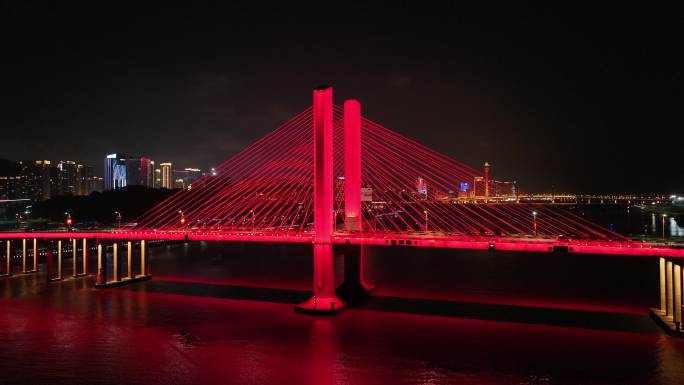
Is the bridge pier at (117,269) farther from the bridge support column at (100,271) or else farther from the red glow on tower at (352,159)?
the red glow on tower at (352,159)

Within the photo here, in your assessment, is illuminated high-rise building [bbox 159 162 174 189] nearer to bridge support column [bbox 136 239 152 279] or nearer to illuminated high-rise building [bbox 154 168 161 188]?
illuminated high-rise building [bbox 154 168 161 188]

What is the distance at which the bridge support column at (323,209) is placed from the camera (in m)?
14.2

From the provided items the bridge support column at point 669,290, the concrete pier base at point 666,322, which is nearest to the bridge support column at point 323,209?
Answer: the concrete pier base at point 666,322

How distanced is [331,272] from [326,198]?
2.23m

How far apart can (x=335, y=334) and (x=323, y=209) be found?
355 cm

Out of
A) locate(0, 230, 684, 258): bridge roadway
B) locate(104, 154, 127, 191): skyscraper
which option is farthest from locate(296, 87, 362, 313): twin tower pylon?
locate(104, 154, 127, 191): skyscraper

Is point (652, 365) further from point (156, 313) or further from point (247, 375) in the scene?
point (156, 313)

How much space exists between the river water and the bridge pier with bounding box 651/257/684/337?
0.49 meters

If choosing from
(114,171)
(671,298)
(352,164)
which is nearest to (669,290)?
(671,298)

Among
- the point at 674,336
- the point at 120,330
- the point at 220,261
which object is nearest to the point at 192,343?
the point at 120,330

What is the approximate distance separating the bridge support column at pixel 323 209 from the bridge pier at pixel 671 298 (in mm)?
8846

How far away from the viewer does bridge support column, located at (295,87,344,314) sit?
46.6ft

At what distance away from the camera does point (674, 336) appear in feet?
39.8

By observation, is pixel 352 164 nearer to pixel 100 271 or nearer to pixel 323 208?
pixel 323 208
